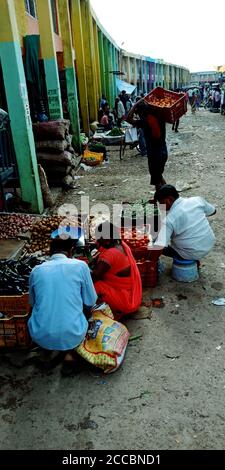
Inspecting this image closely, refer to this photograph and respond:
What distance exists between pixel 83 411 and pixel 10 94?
18.2 ft

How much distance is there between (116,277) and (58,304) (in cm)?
94

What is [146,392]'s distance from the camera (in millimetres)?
3064

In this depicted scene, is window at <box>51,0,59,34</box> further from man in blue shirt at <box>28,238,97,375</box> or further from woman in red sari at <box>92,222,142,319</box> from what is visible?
man in blue shirt at <box>28,238,97,375</box>

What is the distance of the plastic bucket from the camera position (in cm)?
462

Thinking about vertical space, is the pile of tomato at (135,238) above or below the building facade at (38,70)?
below

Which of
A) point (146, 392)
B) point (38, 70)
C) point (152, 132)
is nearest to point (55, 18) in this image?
point (38, 70)

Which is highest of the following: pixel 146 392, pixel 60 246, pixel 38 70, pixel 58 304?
pixel 38 70

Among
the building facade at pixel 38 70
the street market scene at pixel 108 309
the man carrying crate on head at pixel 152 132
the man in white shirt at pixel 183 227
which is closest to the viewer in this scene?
the street market scene at pixel 108 309

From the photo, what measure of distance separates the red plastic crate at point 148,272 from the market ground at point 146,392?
122mm

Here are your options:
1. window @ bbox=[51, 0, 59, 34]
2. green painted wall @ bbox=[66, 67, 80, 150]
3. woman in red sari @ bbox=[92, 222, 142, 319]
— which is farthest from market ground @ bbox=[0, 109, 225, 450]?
window @ bbox=[51, 0, 59, 34]

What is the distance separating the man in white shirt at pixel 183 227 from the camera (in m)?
4.32

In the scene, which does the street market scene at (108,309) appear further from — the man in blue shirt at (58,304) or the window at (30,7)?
the window at (30,7)

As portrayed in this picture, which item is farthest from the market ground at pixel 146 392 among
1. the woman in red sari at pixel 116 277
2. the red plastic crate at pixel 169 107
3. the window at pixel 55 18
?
the window at pixel 55 18

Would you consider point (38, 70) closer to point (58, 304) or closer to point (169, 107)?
point (169, 107)
